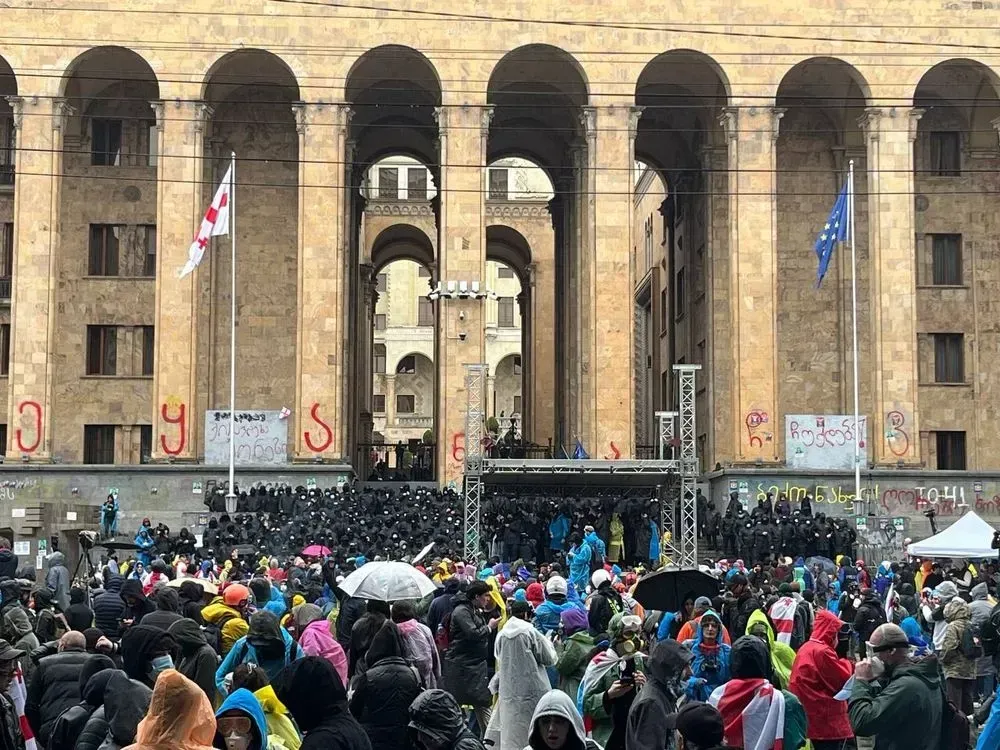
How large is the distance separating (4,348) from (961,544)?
35.3 m

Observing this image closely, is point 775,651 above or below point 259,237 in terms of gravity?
below

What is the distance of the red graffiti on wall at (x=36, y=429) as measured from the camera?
5122cm

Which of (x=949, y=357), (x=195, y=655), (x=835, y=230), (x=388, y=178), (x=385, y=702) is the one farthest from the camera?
(x=388, y=178)

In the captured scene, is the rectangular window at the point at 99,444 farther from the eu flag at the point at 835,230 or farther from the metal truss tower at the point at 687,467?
the eu flag at the point at 835,230

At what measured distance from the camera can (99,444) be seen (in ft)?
182

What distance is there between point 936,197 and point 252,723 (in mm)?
50296

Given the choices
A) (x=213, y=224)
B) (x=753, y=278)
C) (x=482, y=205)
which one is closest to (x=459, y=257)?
(x=482, y=205)

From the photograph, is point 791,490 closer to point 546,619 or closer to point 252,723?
point 546,619

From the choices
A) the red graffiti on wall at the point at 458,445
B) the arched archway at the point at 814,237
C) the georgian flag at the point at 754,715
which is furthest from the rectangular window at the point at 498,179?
the georgian flag at the point at 754,715

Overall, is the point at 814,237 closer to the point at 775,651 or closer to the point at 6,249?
the point at 6,249

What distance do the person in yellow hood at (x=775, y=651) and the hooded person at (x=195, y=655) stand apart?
4.97 meters

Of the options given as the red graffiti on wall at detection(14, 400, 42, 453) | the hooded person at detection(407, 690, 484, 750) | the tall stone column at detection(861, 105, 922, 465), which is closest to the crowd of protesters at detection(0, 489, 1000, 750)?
the hooded person at detection(407, 690, 484, 750)

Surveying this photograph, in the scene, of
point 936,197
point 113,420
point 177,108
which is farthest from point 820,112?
point 113,420

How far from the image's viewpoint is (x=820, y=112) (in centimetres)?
5738
